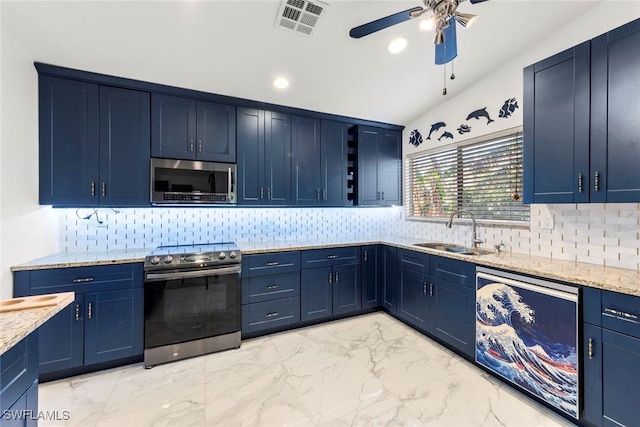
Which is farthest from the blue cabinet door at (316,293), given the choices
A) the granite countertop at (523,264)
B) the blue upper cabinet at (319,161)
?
the blue upper cabinet at (319,161)

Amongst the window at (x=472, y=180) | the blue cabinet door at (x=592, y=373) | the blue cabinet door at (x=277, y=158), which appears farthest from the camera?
the blue cabinet door at (x=277, y=158)

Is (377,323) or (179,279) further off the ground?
(179,279)

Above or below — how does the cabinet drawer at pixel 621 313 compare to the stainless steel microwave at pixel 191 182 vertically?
below

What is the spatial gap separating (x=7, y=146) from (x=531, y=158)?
3.85 meters

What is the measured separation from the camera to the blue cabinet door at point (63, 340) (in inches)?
83.9

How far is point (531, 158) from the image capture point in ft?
7.23

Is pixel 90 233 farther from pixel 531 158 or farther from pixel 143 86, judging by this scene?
pixel 531 158

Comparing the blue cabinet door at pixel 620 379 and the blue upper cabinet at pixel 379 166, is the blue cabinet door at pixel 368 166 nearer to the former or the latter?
the blue upper cabinet at pixel 379 166

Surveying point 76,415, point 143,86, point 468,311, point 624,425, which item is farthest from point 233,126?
point 624,425

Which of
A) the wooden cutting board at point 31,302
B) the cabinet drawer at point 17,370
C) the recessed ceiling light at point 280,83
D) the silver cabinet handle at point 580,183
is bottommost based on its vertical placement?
the cabinet drawer at point 17,370

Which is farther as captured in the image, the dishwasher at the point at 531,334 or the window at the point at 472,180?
the window at the point at 472,180

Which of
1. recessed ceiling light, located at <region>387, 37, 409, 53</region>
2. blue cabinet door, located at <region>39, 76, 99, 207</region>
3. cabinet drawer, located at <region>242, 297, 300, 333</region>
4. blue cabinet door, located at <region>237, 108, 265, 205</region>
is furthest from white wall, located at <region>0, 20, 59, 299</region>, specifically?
recessed ceiling light, located at <region>387, 37, 409, 53</region>

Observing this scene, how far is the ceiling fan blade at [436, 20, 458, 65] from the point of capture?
175 cm

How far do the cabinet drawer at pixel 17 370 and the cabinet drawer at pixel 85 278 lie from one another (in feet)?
3.88
